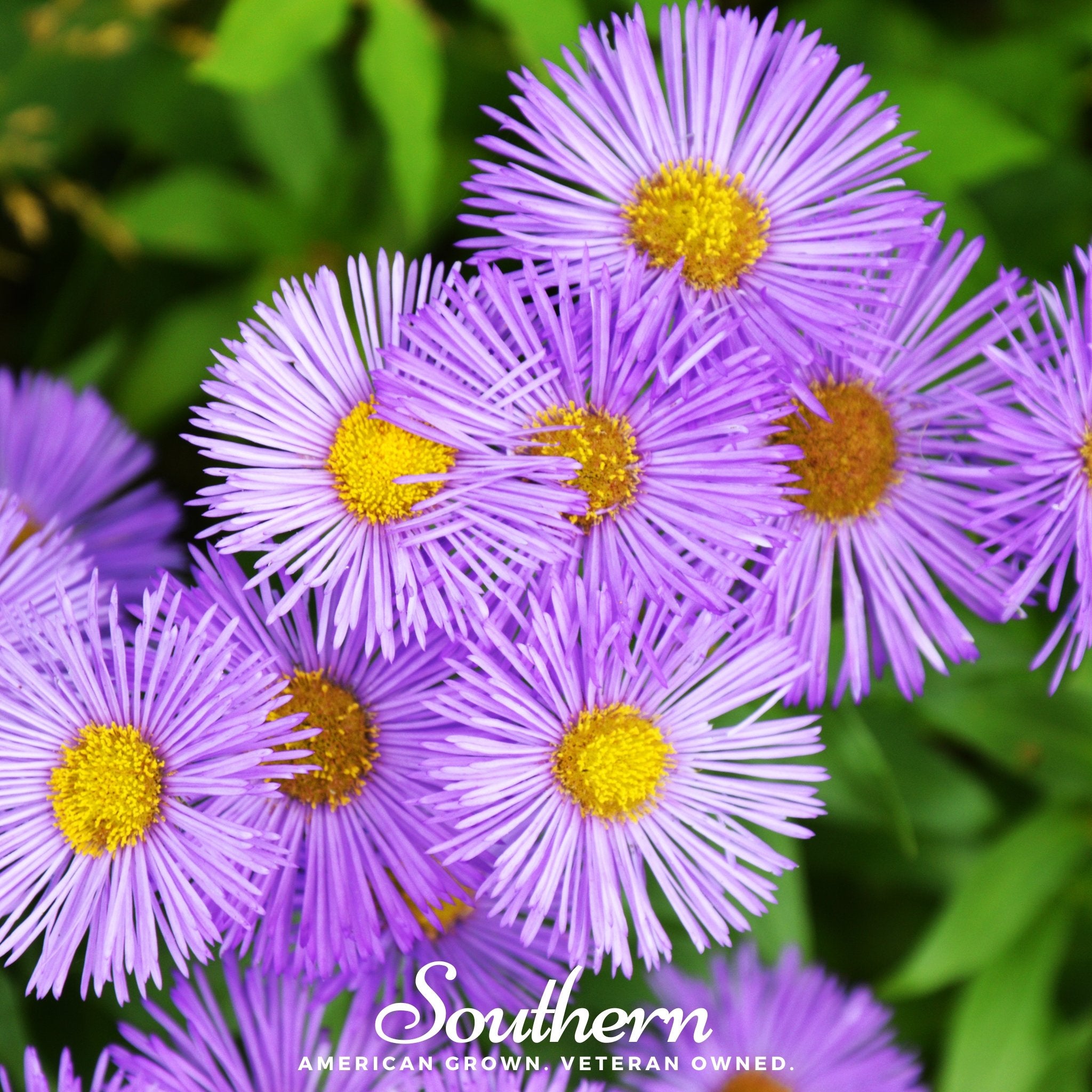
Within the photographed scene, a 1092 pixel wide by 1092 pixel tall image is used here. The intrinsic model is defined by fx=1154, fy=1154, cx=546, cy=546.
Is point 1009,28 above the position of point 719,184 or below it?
above

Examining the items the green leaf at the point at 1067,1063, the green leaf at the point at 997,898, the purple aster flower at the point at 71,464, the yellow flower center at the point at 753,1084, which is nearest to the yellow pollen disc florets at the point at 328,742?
the purple aster flower at the point at 71,464

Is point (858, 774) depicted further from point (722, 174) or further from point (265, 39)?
point (265, 39)

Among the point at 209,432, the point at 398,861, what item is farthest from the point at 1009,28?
the point at 398,861

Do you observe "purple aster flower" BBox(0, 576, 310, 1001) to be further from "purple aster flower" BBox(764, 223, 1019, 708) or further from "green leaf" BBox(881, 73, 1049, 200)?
"green leaf" BBox(881, 73, 1049, 200)

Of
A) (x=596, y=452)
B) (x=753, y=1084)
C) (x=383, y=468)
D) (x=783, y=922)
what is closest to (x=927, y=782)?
(x=783, y=922)

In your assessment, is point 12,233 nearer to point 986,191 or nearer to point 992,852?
point 986,191

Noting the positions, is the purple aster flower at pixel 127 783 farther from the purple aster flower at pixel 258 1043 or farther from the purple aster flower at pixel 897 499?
the purple aster flower at pixel 897 499

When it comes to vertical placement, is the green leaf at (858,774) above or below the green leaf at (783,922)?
above

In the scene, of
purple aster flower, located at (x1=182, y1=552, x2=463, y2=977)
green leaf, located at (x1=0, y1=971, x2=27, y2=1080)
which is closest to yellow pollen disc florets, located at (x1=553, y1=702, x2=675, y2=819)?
purple aster flower, located at (x1=182, y1=552, x2=463, y2=977)
